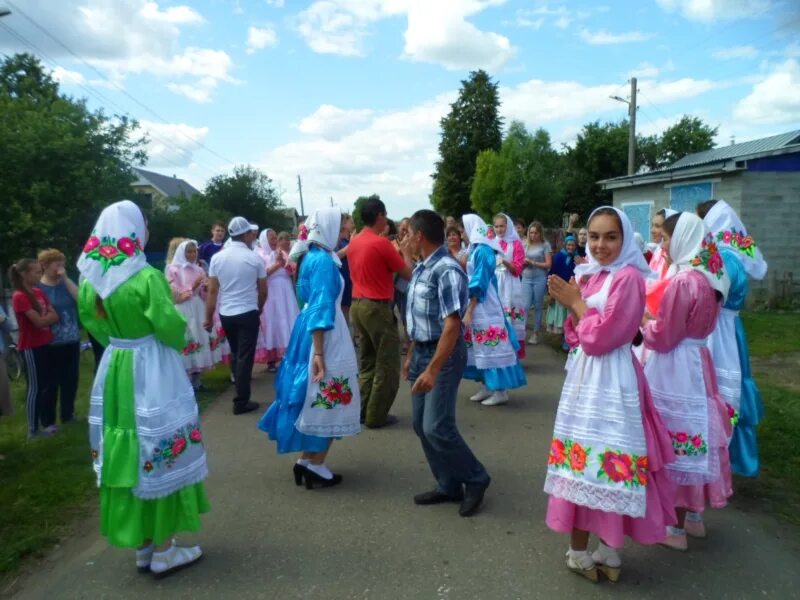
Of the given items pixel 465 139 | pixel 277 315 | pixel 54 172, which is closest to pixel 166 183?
pixel 465 139

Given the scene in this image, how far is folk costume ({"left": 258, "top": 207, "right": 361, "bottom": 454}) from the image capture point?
14.9 ft

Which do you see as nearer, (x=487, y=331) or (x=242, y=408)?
(x=487, y=331)

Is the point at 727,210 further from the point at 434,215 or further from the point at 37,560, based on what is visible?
the point at 37,560

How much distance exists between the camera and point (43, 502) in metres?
4.57

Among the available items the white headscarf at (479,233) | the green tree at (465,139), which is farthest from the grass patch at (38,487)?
the green tree at (465,139)

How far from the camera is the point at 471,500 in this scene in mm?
4191

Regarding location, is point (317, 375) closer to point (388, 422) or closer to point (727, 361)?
point (388, 422)

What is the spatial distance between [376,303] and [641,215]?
14.6 m

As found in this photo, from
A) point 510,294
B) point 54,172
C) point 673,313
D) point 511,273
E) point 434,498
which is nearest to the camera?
point 673,313

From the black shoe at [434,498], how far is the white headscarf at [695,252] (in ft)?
6.95

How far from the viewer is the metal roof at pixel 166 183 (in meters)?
58.4

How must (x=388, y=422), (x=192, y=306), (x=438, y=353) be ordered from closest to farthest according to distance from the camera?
(x=438, y=353), (x=388, y=422), (x=192, y=306)

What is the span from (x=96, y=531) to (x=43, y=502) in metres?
0.72

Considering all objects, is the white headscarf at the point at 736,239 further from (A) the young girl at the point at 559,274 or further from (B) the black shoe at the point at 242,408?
(A) the young girl at the point at 559,274
